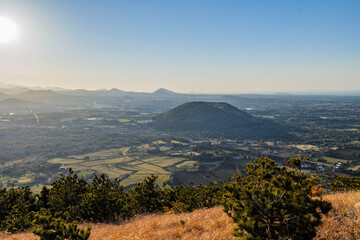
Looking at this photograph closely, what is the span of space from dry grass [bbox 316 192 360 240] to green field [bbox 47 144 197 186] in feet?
252

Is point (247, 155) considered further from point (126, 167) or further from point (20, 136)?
point (20, 136)

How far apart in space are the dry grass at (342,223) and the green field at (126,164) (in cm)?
7685

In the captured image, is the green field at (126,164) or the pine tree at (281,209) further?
the green field at (126,164)

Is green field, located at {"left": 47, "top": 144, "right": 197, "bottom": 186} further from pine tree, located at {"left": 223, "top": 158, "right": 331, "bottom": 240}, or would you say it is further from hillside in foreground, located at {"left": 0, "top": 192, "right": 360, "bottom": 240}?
pine tree, located at {"left": 223, "top": 158, "right": 331, "bottom": 240}

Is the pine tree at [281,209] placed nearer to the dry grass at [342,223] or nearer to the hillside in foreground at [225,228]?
the dry grass at [342,223]

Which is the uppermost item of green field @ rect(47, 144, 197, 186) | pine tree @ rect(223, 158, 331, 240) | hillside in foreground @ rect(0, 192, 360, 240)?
pine tree @ rect(223, 158, 331, 240)

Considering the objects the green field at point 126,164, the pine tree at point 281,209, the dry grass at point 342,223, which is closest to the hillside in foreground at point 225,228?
the dry grass at point 342,223

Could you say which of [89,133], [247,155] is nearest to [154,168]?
[247,155]

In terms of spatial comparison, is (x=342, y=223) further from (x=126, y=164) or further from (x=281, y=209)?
(x=126, y=164)

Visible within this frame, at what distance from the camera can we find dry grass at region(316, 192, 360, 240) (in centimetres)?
682

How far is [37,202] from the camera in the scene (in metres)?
19.7

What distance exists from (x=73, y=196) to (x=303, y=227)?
657 inches

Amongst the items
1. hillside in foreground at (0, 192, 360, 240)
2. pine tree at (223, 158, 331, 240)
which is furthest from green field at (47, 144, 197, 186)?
pine tree at (223, 158, 331, 240)

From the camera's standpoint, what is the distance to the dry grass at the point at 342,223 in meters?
6.82
